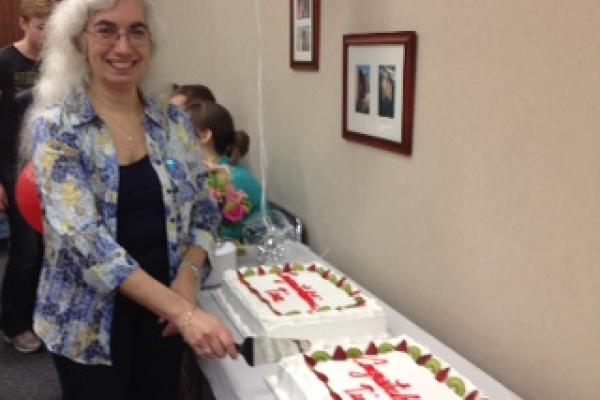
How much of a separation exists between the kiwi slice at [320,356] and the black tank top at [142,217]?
1.32 feet

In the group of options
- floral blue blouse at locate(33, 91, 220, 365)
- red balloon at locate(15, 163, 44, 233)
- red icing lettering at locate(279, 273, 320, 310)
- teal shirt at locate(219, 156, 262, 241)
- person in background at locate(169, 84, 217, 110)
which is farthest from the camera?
person in background at locate(169, 84, 217, 110)

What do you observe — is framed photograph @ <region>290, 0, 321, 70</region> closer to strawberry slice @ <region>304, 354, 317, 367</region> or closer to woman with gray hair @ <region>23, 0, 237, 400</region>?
woman with gray hair @ <region>23, 0, 237, 400</region>

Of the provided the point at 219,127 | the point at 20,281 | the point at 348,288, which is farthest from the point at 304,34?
the point at 20,281

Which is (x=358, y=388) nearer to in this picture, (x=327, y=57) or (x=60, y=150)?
(x=60, y=150)

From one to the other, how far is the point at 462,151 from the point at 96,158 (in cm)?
80

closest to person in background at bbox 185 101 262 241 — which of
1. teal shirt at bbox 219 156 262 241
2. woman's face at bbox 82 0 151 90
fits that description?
teal shirt at bbox 219 156 262 241

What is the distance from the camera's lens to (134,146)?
1411 mm

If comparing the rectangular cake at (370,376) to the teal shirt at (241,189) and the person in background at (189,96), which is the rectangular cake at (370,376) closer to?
the teal shirt at (241,189)

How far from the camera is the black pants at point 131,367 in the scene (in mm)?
1393

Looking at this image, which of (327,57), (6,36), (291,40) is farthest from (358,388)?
(6,36)

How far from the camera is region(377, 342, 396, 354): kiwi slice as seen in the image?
1372mm

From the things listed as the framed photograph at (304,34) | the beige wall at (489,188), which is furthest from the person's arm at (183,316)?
the framed photograph at (304,34)

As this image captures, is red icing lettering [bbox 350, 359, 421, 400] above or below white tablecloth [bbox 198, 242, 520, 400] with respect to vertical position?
above

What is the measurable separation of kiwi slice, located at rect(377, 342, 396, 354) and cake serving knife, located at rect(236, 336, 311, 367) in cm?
15
